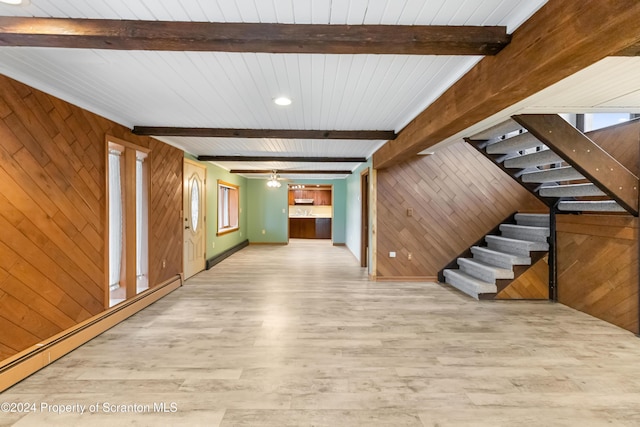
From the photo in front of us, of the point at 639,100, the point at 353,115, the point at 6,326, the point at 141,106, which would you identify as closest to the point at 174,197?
the point at 141,106

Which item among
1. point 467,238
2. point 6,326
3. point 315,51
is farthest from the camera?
point 467,238

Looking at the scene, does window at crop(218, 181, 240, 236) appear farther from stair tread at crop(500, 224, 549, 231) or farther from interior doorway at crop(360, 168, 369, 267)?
stair tread at crop(500, 224, 549, 231)

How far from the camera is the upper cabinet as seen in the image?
42.8 ft

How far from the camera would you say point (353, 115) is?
11.0 feet

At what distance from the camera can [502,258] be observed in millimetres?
4453

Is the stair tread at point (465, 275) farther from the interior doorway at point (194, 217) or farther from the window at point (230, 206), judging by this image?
the window at point (230, 206)

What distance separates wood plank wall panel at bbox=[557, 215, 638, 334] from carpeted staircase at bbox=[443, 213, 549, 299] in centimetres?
32

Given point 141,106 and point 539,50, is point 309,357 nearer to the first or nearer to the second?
point 539,50

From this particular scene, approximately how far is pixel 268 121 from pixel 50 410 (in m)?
3.13

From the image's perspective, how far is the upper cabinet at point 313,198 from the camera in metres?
13.0

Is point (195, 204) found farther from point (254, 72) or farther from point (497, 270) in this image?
point (497, 270)

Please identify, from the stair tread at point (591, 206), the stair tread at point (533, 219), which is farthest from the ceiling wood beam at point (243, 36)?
the stair tread at point (533, 219)

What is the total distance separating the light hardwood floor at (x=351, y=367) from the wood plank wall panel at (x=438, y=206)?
1242 millimetres

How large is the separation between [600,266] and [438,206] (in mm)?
2255
